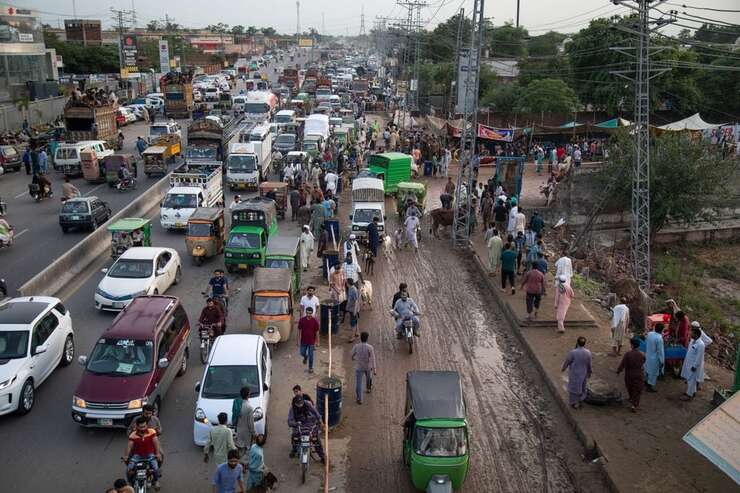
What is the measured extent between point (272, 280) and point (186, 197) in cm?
1094

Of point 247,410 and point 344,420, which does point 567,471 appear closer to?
point 344,420

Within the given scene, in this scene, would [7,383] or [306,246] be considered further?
[306,246]

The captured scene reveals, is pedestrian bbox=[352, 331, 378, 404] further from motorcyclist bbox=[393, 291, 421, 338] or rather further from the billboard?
the billboard

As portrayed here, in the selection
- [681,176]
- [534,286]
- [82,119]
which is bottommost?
[534,286]

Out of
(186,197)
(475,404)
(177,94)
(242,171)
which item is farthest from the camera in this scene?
(177,94)

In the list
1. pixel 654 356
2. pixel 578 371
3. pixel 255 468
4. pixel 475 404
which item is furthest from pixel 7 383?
pixel 654 356

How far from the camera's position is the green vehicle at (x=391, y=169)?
32250mm

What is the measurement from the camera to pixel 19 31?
58.4m

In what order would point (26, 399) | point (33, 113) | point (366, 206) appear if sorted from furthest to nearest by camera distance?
point (33, 113) < point (366, 206) < point (26, 399)

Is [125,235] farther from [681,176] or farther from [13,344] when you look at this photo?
[681,176]

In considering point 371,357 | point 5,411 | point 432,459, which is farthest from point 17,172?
point 432,459

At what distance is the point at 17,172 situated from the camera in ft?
120

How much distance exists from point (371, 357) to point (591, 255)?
1585 centimetres

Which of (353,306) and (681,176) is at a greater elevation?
(681,176)
